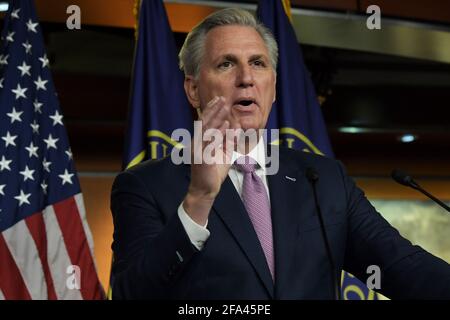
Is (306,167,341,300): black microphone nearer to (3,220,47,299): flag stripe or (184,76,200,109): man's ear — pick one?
(184,76,200,109): man's ear

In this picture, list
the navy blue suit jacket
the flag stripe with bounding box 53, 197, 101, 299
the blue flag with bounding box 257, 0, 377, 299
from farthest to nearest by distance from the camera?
the blue flag with bounding box 257, 0, 377, 299 < the flag stripe with bounding box 53, 197, 101, 299 < the navy blue suit jacket

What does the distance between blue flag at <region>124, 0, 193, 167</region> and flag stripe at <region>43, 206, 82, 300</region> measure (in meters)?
0.44

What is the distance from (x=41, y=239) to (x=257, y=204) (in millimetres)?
1950

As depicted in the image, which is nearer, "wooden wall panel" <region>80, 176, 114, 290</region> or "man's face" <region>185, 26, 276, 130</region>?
Answer: "man's face" <region>185, 26, 276, 130</region>

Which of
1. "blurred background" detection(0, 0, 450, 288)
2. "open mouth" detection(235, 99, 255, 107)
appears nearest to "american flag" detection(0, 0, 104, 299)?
"blurred background" detection(0, 0, 450, 288)

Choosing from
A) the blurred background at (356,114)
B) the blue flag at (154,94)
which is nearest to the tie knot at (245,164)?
the blue flag at (154,94)

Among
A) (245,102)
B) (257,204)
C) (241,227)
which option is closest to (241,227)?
(241,227)

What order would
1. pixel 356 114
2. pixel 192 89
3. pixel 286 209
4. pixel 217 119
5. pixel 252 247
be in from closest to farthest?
1. pixel 217 119
2. pixel 252 247
3. pixel 286 209
4. pixel 192 89
5. pixel 356 114

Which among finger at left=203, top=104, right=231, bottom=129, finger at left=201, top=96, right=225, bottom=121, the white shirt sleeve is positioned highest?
finger at left=201, top=96, right=225, bottom=121

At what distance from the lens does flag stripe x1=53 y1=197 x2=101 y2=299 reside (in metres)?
3.54

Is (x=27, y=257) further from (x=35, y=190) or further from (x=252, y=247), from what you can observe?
(x=252, y=247)

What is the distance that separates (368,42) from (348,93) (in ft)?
5.14

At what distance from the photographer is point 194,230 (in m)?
1.48
